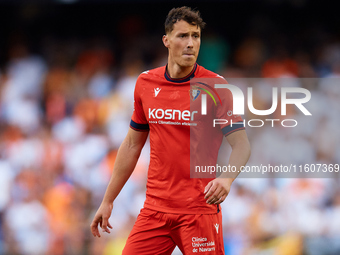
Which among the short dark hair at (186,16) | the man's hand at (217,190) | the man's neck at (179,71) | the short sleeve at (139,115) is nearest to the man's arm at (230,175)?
the man's hand at (217,190)

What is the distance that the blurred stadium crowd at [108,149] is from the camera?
738 centimetres

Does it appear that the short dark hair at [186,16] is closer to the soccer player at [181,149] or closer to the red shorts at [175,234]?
the soccer player at [181,149]

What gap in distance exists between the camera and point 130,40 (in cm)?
1028

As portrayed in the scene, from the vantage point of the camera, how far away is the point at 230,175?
3484 mm

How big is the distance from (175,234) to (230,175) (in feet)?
2.33

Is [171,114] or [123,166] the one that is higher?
[171,114]

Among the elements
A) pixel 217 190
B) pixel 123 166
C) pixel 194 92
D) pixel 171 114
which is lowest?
pixel 217 190

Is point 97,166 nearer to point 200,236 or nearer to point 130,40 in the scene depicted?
point 130,40

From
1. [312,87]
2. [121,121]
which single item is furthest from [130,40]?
[312,87]

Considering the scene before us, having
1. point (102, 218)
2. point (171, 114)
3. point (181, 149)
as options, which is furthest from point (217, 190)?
point (102, 218)

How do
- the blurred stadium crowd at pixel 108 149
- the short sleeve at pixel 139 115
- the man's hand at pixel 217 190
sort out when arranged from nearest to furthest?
the man's hand at pixel 217 190 < the short sleeve at pixel 139 115 < the blurred stadium crowd at pixel 108 149

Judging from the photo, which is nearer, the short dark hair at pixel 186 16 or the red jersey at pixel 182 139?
the red jersey at pixel 182 139

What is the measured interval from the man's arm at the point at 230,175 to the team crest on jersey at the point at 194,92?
41 cm

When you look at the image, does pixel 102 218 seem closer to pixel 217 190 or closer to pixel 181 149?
pixel 181 149
